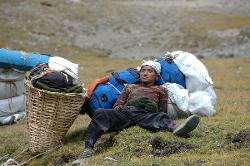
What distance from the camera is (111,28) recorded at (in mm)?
43562

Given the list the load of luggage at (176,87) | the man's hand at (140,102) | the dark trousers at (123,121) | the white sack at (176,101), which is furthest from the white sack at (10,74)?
the dark trousers at (123,121)

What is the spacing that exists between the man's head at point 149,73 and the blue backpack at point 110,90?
13.9 inches

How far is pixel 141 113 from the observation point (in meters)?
9.88

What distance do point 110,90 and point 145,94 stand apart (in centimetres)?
85

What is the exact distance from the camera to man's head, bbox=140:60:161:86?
35.5ft

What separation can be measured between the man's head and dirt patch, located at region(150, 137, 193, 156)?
2238mm

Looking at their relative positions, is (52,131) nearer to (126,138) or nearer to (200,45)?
(126,138)

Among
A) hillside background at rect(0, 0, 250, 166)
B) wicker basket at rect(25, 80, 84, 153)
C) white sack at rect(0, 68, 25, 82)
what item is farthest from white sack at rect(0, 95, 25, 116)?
wicker basket at rect(25, 80, 84, 153)

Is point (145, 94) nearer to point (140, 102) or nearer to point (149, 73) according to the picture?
point (140, 102)

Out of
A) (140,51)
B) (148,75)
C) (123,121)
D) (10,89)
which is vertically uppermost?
(148,75)

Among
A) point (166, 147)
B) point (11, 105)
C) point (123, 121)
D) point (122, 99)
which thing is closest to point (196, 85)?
point (122, 99)

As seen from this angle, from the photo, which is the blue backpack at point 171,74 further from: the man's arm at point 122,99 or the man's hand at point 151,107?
the man's hand at point 151,107

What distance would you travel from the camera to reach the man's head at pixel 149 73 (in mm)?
10828

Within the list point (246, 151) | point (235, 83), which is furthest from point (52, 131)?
point (235, 83)
